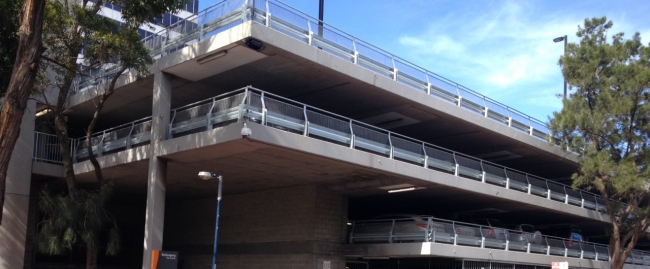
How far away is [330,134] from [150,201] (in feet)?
19.5

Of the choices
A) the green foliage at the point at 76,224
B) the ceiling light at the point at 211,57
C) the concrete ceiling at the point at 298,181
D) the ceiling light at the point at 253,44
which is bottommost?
the green foliage at the point at 76,224

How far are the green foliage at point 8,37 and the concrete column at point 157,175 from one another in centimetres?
430

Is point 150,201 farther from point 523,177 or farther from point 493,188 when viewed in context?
point 523,177

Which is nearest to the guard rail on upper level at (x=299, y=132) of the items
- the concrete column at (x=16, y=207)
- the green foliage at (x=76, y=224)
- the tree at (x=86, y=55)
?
the concrete column at (x=16, y=207)

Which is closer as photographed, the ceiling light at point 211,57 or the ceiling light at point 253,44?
the ceiling light at point 253,44

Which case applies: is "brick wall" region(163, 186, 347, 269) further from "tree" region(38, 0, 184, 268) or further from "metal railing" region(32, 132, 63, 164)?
"tree" region(38, 0, 184, 268)

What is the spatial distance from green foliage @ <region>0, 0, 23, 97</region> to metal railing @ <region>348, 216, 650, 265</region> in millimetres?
12826

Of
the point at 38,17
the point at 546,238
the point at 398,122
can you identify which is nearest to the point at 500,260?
the point at 546,238

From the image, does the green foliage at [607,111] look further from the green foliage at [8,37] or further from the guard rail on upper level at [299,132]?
the green foliage at [8,37]

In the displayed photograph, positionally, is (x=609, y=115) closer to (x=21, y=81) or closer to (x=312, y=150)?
(x=312, y=150)

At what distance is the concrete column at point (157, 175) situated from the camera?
20.1m

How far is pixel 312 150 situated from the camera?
62.1 feet

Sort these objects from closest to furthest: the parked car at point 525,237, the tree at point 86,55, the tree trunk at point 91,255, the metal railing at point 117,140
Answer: the tree at point 86,55 < the tree trunk at point 91,255 < the metal railing at point 117,140 < the parked car at point 525,237

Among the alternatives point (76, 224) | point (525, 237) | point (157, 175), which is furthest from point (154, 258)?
point (525, 237)
